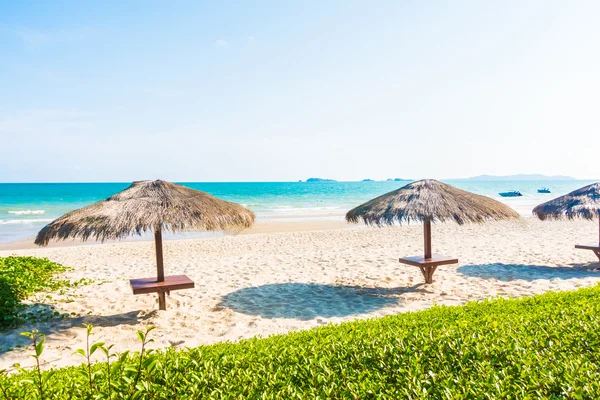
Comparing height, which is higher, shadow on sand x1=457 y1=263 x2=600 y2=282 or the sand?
the sand

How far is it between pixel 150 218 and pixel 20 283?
2528mm

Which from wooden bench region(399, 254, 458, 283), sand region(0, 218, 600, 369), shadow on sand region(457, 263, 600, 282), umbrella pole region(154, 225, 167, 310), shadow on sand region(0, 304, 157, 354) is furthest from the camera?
shadow on sand region(457, 263, 600, 282)

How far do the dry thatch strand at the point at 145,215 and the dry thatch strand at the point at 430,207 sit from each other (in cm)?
237

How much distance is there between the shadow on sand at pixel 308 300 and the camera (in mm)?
6074

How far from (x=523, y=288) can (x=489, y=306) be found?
3.65 metres

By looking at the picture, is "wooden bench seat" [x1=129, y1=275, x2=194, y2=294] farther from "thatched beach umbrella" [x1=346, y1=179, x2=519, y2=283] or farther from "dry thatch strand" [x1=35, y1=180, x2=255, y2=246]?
"thatched beach umbrella" [x1=346, y1=179, x2=519, y2=283]

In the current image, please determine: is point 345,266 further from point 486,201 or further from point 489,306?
point 489,306

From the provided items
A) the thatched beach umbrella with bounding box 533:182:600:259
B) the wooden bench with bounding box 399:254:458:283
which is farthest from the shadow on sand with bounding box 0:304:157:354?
the thatched beach umbrella with bounding box 533:182:600:259

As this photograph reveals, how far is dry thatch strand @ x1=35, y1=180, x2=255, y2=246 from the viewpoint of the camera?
5.67 meters

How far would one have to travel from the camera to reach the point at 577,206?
919cm

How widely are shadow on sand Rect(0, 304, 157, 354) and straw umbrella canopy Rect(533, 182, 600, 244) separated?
8.56 meters

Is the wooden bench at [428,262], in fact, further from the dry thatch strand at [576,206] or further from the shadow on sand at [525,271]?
the dry thatch strand at [576,206]

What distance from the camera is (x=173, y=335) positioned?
519 centimetres

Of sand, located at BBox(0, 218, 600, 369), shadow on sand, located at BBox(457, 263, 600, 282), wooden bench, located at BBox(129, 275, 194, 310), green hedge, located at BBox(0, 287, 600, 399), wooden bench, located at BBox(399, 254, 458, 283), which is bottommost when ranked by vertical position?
shadow on sand, located at BBox(457, 263, 600, 282)
